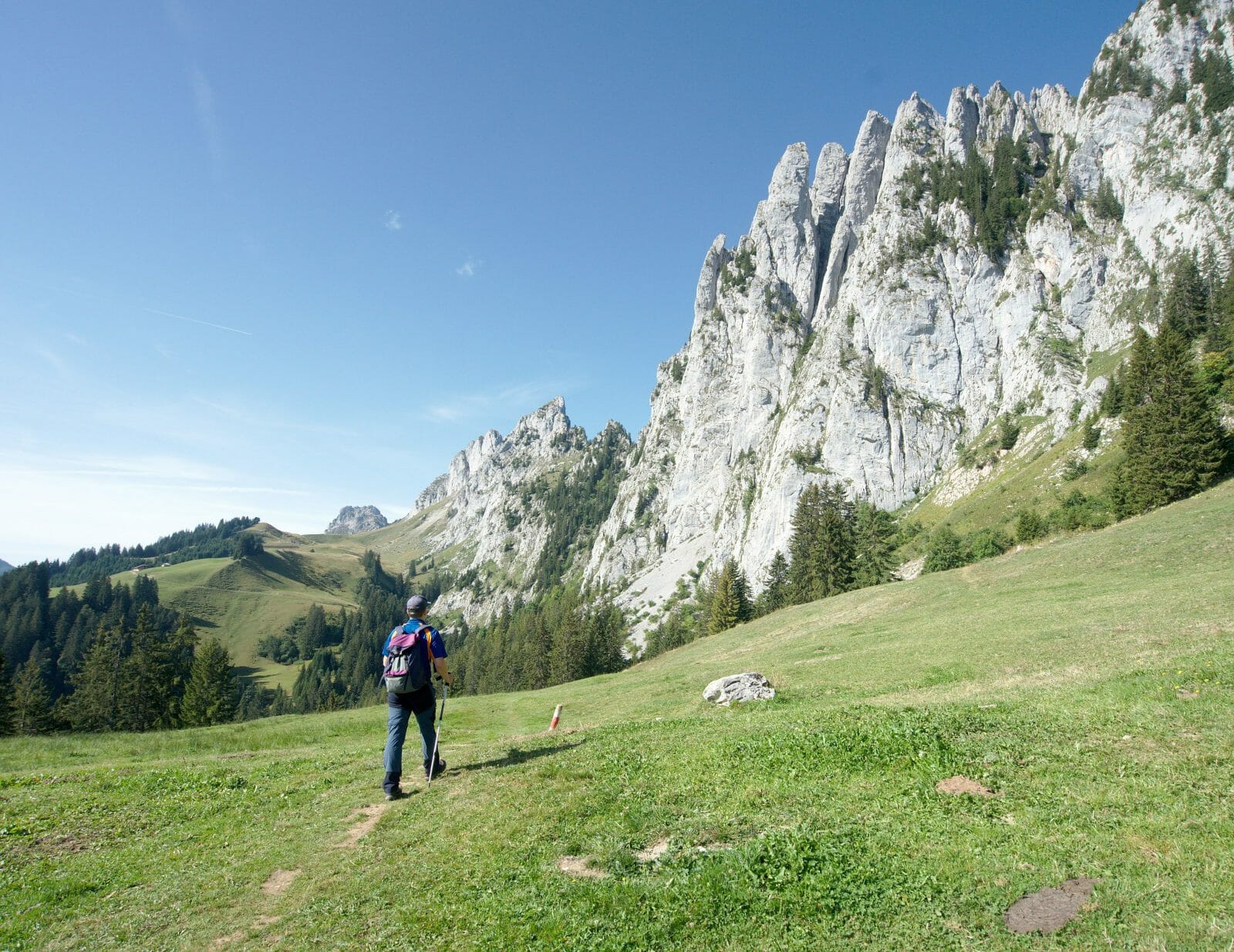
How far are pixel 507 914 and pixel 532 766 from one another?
6.38 meters

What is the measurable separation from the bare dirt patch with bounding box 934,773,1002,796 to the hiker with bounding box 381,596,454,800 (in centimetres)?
987

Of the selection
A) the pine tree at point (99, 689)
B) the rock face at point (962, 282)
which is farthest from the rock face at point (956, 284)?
the pine tree at point (99, 689)

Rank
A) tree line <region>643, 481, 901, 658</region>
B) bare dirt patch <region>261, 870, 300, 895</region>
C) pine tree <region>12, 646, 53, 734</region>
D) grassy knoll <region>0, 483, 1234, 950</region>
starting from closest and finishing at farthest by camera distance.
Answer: grassy knoll <region>0, 483, 1234, 950</region> → bare dirt patch <region>261, 870, 300, 895</region> → pine tree <region>12, 646, 53, 734</region> → tree line <region>643, 481, 901, 658</region>

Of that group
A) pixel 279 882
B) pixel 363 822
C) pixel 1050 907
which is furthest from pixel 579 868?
pixel 1050 907

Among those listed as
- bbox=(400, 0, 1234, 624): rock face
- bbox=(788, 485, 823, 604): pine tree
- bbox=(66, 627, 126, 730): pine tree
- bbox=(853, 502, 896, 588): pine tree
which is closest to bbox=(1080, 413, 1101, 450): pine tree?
bbox=(400, 0, 1234, 624): rock face

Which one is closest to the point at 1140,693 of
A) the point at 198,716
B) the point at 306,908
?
the point at 306,908

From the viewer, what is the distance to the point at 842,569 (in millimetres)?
73875

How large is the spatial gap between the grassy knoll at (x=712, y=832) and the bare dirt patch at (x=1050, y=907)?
13 cm

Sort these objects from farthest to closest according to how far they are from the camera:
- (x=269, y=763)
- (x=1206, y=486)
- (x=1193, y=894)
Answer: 1. (x=1206, y=486)
2. (x=269, y=763)
3. (x=1193, y=894)

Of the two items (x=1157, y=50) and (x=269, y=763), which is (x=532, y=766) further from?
(x=1157, y=50)

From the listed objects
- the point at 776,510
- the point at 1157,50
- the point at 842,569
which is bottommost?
Result: the point at 842,569

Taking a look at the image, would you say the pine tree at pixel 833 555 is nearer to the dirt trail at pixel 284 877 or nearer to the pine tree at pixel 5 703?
the dirt trail at pixel 284 877

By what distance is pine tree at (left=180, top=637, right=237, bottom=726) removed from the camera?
64.2 metres

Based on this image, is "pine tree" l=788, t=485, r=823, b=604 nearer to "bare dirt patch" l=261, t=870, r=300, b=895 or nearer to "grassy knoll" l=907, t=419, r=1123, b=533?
"grassy knoll" l=907, t=419, r=1123, b=533
